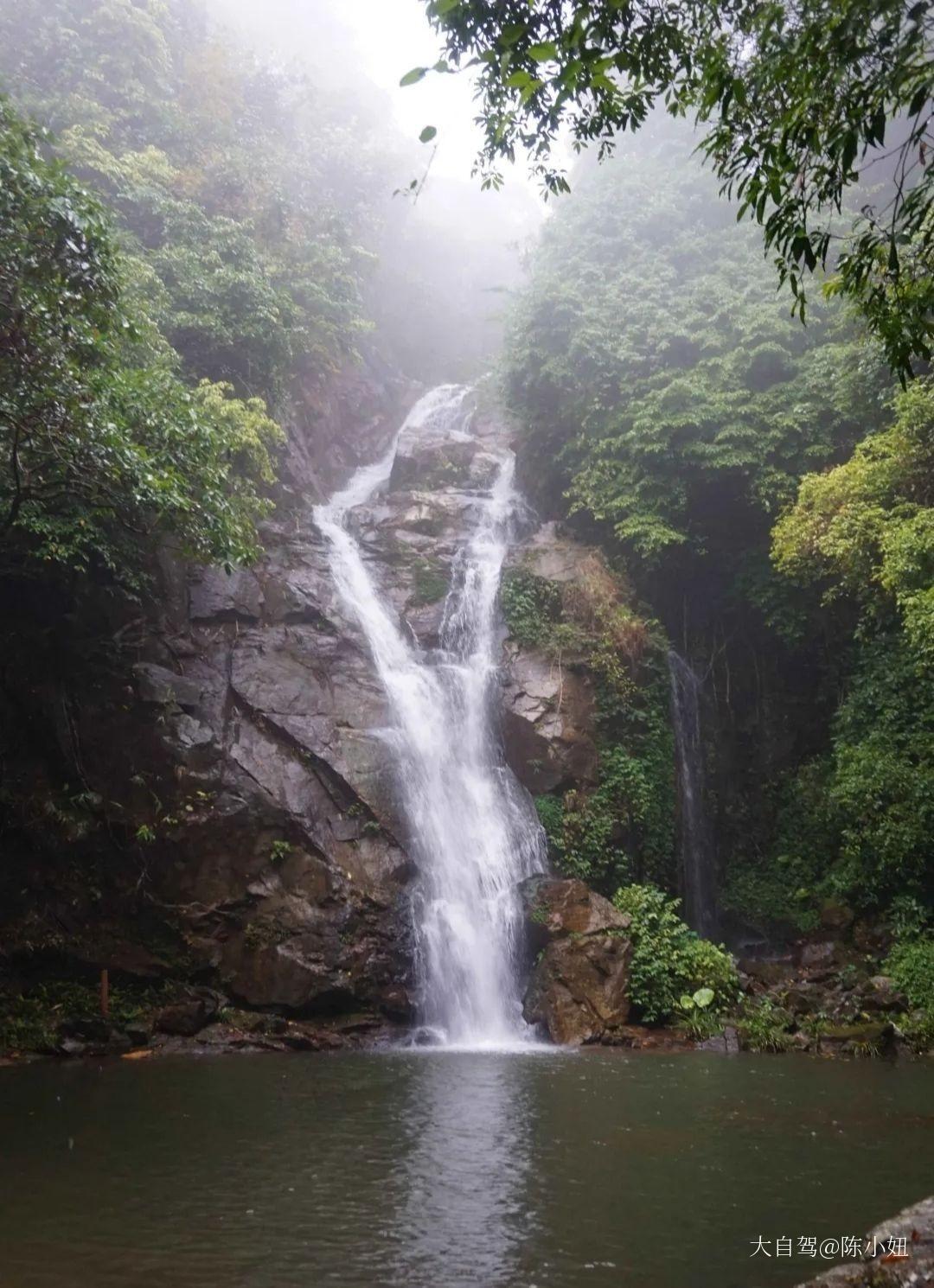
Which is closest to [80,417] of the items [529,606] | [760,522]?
[529,606]

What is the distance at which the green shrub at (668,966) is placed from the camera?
1198cm

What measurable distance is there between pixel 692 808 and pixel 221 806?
9.05m

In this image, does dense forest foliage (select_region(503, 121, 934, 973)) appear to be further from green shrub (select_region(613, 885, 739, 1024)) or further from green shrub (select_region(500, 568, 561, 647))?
green shrub (select_region(500, 568, 561, 647))

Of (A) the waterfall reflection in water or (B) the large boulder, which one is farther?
(B) the large boulder

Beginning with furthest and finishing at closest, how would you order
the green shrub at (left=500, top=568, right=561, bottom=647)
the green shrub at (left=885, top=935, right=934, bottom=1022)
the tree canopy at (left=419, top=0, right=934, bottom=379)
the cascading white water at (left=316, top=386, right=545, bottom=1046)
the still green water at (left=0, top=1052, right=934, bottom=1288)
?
the green shrub at (left=500, top=568, right=561, bottom=647)
the cascading white water at (left=316, top=386, right=545, bottom=1046)
the green shrub at (left=885, top=935, right=934, bottom=1022)
the still green water at (left=0, top=1052, right=934, bottom=1288)
the tree canopy at (left=419, top=0, right=934, bottom=379)

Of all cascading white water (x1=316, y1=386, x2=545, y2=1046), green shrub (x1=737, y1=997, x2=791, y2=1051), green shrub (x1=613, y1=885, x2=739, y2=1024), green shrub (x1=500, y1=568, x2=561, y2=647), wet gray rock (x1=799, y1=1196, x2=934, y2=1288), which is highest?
green shrub (x1=500, y1=568, x2=561, y2=647)

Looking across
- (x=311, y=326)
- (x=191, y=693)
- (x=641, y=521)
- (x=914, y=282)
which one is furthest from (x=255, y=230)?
(x=914, y=282)

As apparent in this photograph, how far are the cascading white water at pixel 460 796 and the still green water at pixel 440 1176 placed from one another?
3.30 metres

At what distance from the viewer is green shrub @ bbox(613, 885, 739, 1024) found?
12.0 m

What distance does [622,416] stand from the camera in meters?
18.8

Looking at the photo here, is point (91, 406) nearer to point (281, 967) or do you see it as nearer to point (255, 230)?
point (281, 967)

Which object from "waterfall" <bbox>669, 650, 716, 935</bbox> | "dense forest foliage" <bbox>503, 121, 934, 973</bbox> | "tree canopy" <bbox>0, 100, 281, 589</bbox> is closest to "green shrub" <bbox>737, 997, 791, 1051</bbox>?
"dense forest foliage" <bbox>503, 121, 934, 973</bbox>

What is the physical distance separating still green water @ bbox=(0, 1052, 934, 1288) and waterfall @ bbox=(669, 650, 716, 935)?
730 cm

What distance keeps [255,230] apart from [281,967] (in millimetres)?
19288
